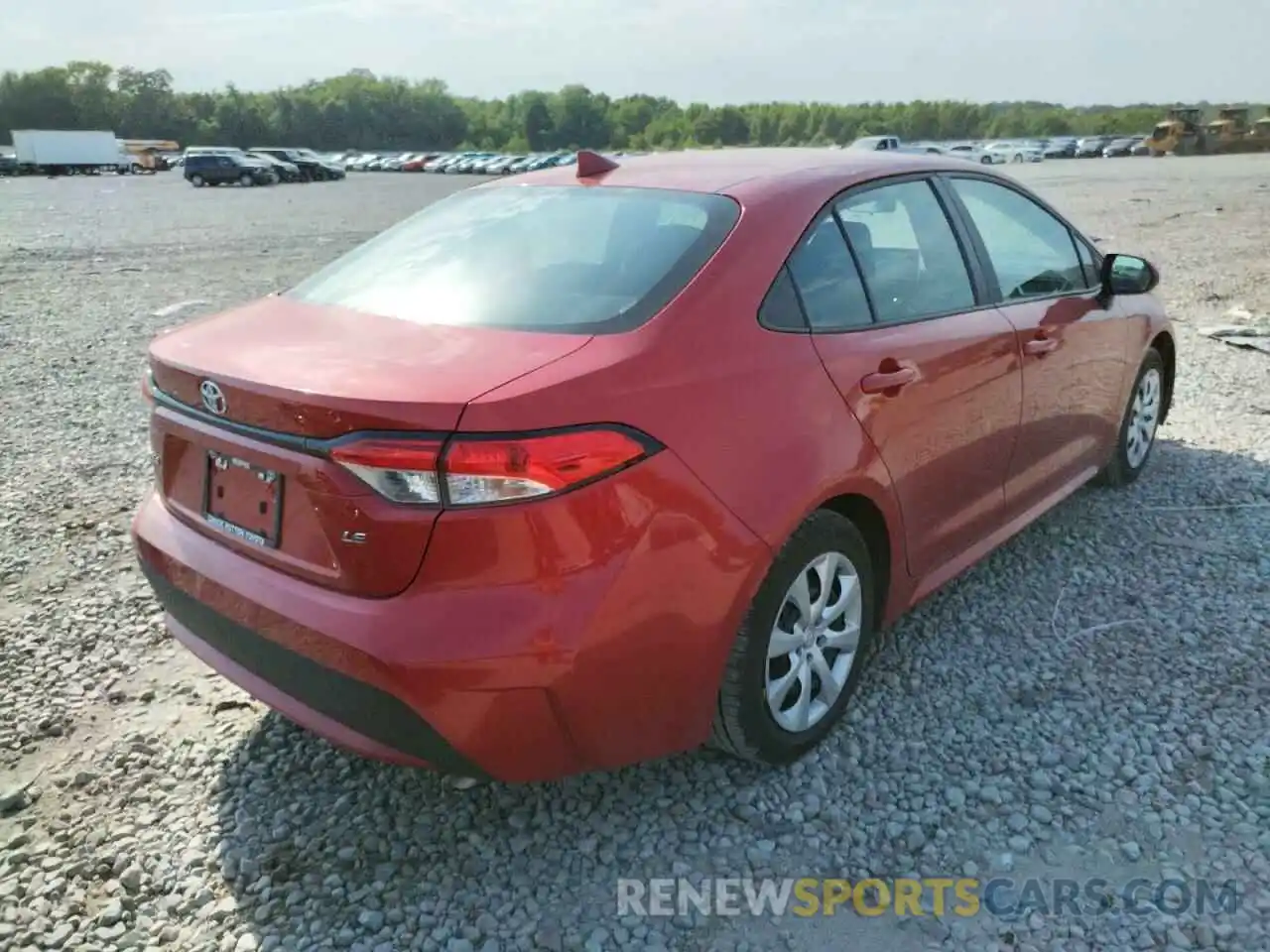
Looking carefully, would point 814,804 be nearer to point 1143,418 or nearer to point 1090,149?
point 1143,418

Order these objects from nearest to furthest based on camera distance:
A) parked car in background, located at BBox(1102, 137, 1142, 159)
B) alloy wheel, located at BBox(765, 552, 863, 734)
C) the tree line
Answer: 1. alloy wheel, located at BBox(765, 552, 863, 734)
2. parked car in background, located at BBox(1102, 137, 1142, 159)
3. the tree line

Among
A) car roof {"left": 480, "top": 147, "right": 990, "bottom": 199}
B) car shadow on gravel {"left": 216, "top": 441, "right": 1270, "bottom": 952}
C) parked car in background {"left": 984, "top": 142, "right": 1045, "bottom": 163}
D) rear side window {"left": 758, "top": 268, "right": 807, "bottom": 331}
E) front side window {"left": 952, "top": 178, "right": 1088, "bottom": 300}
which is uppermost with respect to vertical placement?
parked car in background {"left": 984, "top": 142, "right": 1045, "bottom": 163}

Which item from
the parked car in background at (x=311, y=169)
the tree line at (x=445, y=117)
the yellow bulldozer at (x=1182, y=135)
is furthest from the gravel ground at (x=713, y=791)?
the tree line at (x=445, y=117)

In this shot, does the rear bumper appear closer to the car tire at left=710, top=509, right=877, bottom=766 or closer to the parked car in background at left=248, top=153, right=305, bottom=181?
the car tire at left=710, top=509, right=877, bottom=766

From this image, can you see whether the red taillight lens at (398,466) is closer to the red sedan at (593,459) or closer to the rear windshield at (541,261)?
the red sedan at (593,459)

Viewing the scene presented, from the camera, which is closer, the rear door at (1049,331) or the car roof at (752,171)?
the car roof at (752,171)

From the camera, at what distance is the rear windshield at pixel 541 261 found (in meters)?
2.56

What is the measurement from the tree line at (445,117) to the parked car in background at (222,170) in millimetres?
63396

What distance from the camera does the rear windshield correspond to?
2561 mm

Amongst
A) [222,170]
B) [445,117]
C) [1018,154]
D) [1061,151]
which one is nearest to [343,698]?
[222,170]

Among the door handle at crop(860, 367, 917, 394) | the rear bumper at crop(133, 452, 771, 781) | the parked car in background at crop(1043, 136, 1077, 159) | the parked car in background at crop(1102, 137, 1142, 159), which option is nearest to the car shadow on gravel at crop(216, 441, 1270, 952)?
the rear bumper at crop(133, 452, 771, 781)

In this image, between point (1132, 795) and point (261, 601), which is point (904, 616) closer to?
point (1132, 795)

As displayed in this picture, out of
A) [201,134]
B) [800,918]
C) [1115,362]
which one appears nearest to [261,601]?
[800,918]

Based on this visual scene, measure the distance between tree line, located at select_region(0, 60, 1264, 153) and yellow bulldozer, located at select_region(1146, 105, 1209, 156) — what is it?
38.4m
